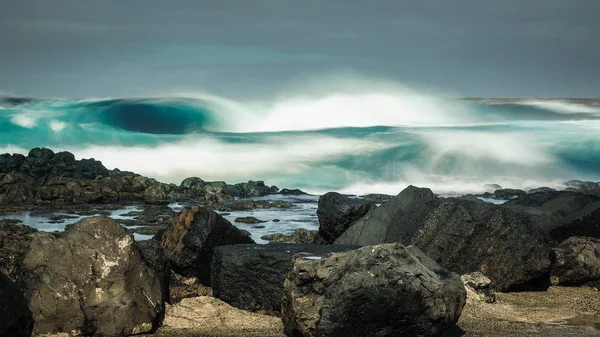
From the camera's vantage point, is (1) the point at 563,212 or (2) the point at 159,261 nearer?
(2) the point at 159,261

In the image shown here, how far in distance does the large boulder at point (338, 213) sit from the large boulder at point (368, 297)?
3.98 metres

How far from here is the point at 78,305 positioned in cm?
589

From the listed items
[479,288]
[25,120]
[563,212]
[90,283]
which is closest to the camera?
[90,283]

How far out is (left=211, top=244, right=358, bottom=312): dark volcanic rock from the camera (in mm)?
6961

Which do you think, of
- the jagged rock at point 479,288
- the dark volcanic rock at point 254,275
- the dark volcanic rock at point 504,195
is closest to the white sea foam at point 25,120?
the dark volcanic rock at point 504,195

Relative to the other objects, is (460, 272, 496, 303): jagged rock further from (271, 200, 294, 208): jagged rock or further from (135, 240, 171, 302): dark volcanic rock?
(271, 200, 294, 208): jagged rock

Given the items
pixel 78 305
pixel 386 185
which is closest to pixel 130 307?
pixel 78 305

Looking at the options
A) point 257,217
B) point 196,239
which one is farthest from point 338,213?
point 257,217

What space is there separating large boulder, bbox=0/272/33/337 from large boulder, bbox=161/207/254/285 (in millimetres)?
3205

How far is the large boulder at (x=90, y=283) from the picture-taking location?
5.86 meters

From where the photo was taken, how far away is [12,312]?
490cm

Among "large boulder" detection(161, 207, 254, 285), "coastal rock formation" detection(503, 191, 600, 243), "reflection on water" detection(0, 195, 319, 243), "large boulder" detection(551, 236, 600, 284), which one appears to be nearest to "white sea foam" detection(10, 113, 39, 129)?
"reflection on water" detection(0, 195, 319, 243)

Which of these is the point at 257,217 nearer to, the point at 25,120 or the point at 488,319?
the point at 488,319

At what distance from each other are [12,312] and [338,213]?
5.25 m
